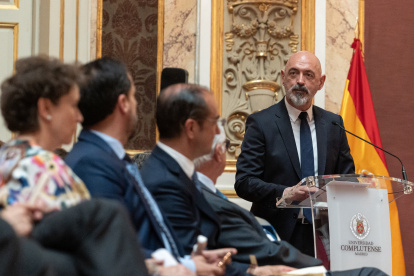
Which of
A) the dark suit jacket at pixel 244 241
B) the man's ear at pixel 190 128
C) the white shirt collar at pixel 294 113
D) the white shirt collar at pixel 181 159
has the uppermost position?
the white shirt collar at pixel 294 113

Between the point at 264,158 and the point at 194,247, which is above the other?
the point at 264,158

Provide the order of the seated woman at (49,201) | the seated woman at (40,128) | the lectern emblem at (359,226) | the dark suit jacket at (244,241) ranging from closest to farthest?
the seated woman at (49,201)
the seated woman at (40,128)
the dark suit jacket at (244,241)
the lectern emblem at (359,226)

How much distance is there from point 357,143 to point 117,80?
360 centimetres

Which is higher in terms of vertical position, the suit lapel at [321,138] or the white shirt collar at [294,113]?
the white shirt collar at [294,113]

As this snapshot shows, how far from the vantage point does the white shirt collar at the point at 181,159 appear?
308 cm

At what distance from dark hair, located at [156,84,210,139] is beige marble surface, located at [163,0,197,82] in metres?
3.28

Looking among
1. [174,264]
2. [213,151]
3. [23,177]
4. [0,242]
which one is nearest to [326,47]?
[213,151]

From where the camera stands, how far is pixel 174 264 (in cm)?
258

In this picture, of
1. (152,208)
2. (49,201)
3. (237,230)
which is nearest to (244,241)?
(237,230)

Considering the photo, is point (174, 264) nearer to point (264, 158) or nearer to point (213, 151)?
point (213, 151)

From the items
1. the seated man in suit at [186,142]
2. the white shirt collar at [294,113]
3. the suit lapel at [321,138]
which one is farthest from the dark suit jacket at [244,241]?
the white shirt collar at [294,113]

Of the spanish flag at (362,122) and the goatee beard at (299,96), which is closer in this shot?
the goatee beard at (299,96)

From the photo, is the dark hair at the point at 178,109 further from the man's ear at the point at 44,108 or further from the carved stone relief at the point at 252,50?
the carved stone relief at the point at 252,50

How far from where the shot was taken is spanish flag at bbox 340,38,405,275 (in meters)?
6.07
